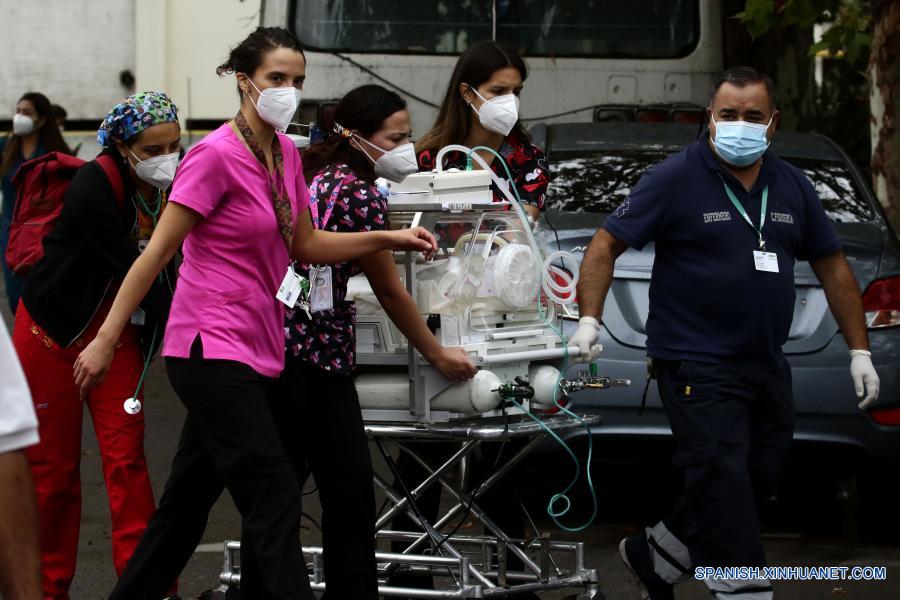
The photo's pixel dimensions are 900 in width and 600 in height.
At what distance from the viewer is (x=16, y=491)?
2.65 m

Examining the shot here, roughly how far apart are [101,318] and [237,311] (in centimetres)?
108

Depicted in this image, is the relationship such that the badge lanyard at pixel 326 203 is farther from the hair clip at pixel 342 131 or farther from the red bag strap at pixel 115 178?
the red bag strap at pixel 115 178

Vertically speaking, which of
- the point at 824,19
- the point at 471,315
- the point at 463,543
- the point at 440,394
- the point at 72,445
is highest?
the point at 824,19

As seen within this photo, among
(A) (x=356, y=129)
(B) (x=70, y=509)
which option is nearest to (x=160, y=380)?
(B) (x=70, y=509)

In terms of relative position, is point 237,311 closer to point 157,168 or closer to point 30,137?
point 157,168

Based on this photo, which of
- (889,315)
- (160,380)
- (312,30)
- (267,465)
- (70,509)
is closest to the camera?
(267,465)

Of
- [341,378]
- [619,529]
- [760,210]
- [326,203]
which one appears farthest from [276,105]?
[619,529]

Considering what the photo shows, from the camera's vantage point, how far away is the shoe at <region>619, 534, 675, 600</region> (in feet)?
16.4

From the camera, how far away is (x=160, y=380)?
32.8ft

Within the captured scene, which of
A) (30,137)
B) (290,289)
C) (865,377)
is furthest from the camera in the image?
(30,137)

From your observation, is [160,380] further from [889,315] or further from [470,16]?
[889,315]

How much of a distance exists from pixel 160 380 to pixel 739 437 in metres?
6.00

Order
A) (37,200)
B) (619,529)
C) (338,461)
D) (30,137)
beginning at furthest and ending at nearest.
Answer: (30,137)
(619,529)
(37,200)
(338,461)

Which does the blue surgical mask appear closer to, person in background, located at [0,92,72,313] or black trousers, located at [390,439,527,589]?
black trousers, located at [390,439,527,589]
